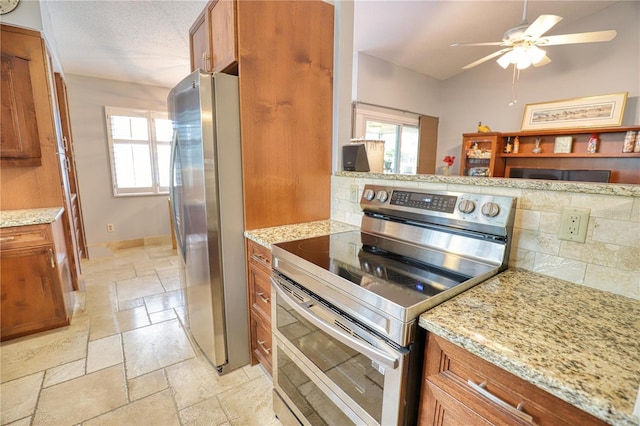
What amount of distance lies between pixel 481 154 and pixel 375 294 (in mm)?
4594

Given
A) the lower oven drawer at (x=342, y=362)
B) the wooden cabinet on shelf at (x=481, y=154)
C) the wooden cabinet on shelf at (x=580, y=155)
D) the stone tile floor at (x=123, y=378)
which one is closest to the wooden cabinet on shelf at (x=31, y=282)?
the stone tile floor at (x=123, y=378)

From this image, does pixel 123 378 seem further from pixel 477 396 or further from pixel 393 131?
pixel 393 131

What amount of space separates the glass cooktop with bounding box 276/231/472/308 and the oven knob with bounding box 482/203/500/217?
209 mm

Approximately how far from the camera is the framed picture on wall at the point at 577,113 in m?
3.65

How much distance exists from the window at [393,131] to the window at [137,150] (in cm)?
272

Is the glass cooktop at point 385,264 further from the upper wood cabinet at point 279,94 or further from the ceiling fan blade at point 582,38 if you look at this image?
the ceiling fan blade at point 582,38

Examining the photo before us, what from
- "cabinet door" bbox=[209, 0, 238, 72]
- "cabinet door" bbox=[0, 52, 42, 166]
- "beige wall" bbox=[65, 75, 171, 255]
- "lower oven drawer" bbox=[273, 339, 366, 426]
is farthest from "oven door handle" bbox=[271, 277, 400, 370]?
"beige wall" bbox=[65, 75, 171, 255]

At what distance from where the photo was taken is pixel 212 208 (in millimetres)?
1571

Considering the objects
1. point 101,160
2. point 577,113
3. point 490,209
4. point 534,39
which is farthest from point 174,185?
point 577,113

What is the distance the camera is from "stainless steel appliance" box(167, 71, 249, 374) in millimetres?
1521

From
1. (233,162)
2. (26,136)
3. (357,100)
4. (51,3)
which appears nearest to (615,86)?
(357,100)

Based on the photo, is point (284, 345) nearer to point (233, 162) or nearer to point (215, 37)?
point (233, 162)

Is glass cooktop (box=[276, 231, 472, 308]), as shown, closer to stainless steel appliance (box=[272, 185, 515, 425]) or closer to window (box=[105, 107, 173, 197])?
stainless steel appliance (box=[272, 185, 515, 425])

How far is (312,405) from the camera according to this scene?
4.08 ft
